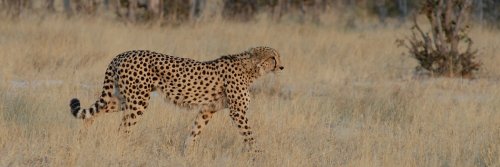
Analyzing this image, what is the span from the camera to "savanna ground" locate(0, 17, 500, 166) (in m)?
5.34

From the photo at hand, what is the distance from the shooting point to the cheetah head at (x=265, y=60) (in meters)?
5.52

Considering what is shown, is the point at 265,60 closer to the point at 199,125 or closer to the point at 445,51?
the point at 199,125

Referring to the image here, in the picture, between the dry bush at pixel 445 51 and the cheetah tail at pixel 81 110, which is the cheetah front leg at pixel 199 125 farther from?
the dry bush at pixel 445 51

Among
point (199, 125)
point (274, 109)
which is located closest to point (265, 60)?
point (199, 125)

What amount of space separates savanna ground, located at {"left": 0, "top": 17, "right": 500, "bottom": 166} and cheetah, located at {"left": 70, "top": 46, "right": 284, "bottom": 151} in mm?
186

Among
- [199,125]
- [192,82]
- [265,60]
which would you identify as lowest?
[199,125]

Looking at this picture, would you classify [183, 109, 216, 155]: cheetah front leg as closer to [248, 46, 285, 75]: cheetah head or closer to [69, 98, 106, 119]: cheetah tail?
A: [248, 46, 285, 75]: cheetah head

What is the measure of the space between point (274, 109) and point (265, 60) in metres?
1.52

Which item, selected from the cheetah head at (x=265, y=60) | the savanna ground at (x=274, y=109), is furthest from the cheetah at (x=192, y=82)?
the savanna ground at (x=274, y=109)

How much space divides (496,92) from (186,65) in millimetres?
4059

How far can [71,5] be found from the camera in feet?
60.7

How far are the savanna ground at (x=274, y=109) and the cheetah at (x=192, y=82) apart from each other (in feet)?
0.61

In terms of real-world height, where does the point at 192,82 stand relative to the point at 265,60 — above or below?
below

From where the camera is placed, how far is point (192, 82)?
5.47 meters
